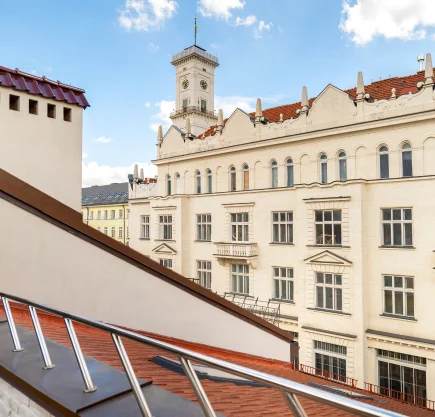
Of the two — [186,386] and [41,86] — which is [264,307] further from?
[186,386]

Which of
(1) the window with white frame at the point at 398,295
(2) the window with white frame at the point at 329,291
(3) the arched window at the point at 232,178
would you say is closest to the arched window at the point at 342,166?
(2) the window with white frame at the point at 329,291

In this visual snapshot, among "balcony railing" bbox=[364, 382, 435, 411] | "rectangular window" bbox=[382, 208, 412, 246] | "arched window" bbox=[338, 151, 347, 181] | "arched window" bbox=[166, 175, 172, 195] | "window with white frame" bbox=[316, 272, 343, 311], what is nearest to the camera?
"balcony railing" bbox=[364, 382, 435, 411]

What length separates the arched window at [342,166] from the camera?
770 inches

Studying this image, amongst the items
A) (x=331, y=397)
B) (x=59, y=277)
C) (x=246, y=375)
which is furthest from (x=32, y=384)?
(x=59, y=277)

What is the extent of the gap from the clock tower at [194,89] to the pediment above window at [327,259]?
103 feet

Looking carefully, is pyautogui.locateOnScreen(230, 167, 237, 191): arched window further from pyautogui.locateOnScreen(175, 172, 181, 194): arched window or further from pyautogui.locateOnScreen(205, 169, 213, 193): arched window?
pyautogui.locateOnScreen(175, 172, 181, 194): arched window

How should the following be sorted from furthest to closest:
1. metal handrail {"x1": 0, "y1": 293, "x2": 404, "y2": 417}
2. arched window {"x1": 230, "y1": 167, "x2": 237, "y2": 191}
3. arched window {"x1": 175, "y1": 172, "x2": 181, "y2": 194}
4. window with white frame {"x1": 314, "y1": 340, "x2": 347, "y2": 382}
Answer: arched window {"x1": 175, "y1": 172, "x2": 181, "y2": 194}
arched window {"x1": 230, "y1": 167, "x2": 237, "y2": 191}
window with white frame {"x1": 314, "y1": 340, "x2": 347, "y2": 382}
metal handrail {"x1": 0, "y1": 293, "x2": 404, "y2": 417}

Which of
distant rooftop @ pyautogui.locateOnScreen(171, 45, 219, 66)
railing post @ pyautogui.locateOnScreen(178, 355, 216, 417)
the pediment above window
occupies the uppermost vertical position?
distant rooftop @ pyautogui.locateOnScreen(171, 45, 219, 66)

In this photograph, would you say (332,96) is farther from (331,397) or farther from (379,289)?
(331,397)

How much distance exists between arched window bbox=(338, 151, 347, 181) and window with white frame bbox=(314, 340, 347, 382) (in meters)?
8.88

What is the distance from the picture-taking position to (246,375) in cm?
167

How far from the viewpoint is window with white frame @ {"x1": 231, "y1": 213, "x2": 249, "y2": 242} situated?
2327cm

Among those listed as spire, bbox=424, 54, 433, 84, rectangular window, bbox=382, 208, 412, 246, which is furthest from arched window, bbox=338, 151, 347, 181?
spire, bbox=424, 54, 433, 84

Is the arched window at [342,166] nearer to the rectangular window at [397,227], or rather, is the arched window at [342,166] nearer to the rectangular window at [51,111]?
the rectangular window at [397,227]
